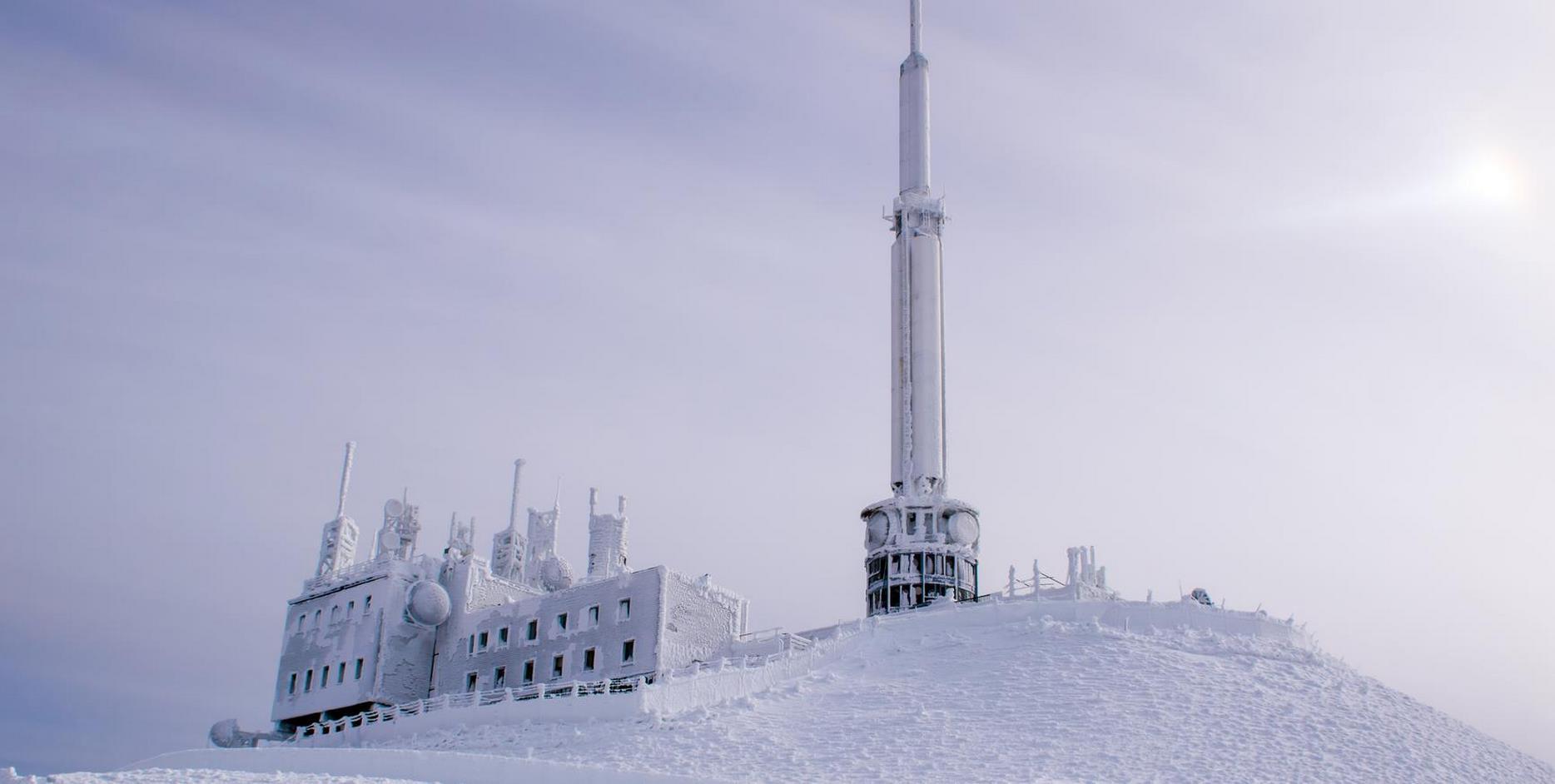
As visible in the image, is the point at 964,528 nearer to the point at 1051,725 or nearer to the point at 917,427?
the point at 917,427

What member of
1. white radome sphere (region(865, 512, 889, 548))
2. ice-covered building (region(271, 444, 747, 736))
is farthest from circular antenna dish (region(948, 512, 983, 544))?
ice-covered building (region(271, 444, 747, 736))

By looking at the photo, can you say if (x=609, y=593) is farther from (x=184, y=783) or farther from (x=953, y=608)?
(x=184, y=783)

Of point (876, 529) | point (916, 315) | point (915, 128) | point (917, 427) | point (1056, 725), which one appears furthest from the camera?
point (915, 128)

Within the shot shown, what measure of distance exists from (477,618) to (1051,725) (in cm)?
3208

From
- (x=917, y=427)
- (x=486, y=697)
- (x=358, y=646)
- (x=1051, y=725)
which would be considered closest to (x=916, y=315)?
(x=917, y=427)

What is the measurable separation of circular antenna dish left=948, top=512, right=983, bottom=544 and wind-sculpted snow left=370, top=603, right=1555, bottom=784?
14279mm

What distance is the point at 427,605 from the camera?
64.1 meters

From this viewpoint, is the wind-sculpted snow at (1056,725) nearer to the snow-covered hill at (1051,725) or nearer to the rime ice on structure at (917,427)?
the snow-covered hill at (1051,725)

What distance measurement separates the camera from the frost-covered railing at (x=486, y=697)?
47.2 metres

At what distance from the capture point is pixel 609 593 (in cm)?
5975

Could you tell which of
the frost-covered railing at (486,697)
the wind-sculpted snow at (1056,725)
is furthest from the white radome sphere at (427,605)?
the wind-sculpted snow at (1056,725)

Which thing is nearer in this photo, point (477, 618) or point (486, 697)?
point (486, 697)

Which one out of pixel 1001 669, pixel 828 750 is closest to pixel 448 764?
pixel 828 750

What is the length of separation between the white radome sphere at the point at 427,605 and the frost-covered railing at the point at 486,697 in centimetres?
446
